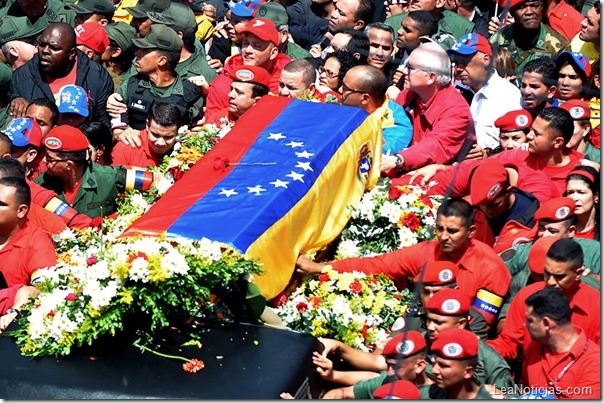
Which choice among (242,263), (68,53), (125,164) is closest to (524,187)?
(242,263)

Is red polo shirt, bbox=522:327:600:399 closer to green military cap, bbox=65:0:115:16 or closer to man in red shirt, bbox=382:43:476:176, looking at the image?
man in red shirt, bbox=382:43:476:176

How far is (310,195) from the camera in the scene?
824 centimetres

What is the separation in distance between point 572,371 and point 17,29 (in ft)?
21.5

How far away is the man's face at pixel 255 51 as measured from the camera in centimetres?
1045

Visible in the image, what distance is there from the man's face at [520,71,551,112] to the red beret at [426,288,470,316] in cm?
264

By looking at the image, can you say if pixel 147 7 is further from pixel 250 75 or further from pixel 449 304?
pixel 449 304

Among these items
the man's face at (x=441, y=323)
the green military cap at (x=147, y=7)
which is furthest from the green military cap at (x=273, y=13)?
the man's face at (x=441, y=323)

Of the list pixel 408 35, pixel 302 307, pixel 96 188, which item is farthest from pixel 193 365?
pixel 408 35

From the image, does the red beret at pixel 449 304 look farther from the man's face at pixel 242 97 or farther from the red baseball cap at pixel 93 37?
the red baseball cap at pixel 93 37

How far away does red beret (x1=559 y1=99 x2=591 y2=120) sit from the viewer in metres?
8.96

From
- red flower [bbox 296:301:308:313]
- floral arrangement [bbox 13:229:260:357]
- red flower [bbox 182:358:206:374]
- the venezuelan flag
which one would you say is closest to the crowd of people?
the venezuelan flag

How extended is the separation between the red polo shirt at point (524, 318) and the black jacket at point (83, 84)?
4.15 meters

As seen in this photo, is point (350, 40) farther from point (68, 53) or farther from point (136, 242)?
point (136, 242)

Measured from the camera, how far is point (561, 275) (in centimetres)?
725
